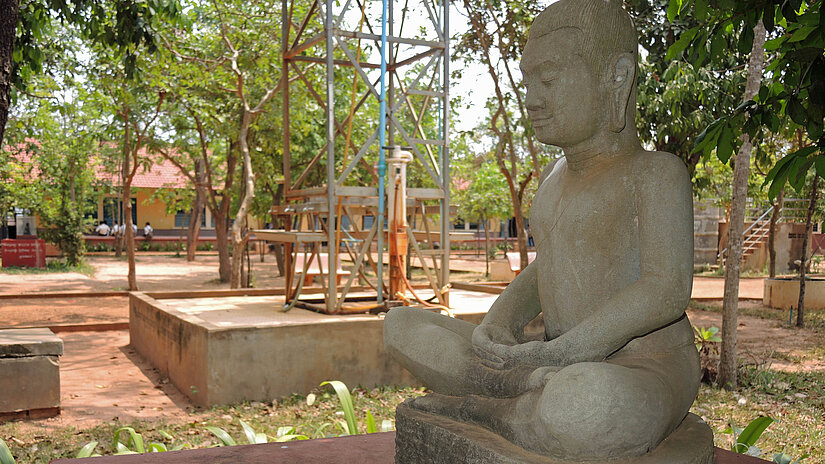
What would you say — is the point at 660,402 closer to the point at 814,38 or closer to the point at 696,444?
the point at 696,444

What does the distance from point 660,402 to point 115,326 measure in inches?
394

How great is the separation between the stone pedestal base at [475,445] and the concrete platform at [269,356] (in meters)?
3.84

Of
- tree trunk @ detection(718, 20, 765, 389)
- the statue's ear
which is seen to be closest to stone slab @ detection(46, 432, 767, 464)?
the statue's ear

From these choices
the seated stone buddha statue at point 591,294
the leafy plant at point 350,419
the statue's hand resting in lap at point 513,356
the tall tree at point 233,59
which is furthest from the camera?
the tall tree at point 233,59

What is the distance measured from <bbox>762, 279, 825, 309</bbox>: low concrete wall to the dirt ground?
0.81 m

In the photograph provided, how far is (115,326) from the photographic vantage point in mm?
10875

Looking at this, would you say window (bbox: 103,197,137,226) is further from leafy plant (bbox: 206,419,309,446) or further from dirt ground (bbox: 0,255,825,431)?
leafy plant (bbox: 206,419,309,446)

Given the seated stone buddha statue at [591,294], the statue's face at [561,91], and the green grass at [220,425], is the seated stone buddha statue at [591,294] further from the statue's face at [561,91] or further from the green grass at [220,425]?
the green grass at [220,425]

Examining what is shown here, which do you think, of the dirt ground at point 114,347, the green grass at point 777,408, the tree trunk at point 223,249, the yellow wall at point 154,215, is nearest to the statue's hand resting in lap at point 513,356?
the green grass at point 777,408

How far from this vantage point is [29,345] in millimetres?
6016

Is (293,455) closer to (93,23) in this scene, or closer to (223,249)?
(93,23)

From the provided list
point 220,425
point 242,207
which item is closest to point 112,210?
point 242,207

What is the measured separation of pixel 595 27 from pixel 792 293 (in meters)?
12.0

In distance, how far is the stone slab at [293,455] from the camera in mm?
3408
